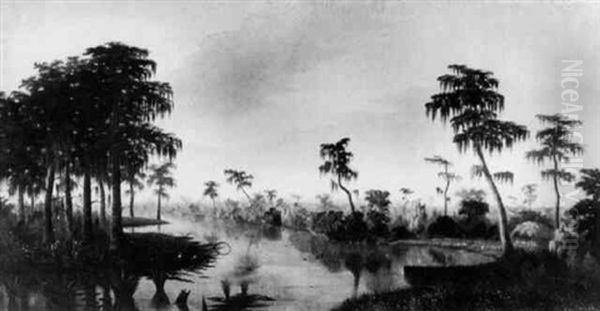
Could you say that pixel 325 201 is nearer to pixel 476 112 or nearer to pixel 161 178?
pixel 161 178

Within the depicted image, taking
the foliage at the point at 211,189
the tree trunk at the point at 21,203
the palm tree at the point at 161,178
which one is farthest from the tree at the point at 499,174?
the tree trunk at the point at 21,203

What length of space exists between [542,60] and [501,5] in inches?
66.4

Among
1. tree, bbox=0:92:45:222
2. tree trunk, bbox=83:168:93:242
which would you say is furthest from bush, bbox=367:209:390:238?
tree, bbox=0:92:45:222

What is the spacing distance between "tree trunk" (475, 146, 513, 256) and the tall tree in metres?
7.06

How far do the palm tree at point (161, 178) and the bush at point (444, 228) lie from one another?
269 inches

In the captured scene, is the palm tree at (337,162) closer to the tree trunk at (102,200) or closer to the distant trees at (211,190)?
the distant trees at (211,190)

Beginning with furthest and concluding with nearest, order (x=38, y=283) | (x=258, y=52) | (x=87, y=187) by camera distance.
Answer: (x=87, y=187) → (x=258, y=52) → (x=38, y=283)

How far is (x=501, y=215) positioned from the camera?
33.8 feet

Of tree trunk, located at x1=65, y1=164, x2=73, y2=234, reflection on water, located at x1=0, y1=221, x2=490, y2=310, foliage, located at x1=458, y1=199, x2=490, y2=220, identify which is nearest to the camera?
reflection on water, located at x1=0, y1=221, x2=490, y2=310

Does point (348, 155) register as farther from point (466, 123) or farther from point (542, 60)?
point (542, 60)

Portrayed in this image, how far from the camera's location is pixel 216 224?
9781 mm

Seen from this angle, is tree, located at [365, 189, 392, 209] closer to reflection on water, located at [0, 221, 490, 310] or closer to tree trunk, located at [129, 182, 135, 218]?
reflection on water, located at [0, 221, 490, 310]

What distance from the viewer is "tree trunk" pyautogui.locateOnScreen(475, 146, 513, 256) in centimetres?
1007

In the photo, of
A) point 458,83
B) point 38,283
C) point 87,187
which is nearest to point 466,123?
point 458,83
